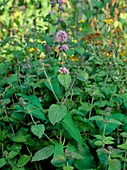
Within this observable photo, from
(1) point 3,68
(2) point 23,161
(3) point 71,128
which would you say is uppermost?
(1) point 3,68

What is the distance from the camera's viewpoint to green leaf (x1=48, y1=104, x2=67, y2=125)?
1.59m

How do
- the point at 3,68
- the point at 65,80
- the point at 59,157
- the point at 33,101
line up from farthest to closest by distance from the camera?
the point at 3,68 → the point at 33,101 → the point at 65,80 → the point at 59,157

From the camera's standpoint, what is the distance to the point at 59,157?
5.03ft

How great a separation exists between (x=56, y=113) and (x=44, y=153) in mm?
182

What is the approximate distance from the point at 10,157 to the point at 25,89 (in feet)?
1.60

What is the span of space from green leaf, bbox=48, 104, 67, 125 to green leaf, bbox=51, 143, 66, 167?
138mm

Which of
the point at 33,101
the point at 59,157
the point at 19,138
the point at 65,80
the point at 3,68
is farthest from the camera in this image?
the point at 3,68

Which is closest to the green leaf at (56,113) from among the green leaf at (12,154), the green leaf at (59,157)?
the green leaf at (59,157)

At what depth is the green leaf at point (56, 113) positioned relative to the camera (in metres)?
1.59

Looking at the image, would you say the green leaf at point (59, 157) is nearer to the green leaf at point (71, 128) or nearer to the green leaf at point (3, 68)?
the green leaf at point (71, 128)

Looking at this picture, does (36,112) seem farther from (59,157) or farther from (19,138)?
(59,157)

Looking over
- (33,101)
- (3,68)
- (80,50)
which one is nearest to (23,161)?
(33,101)

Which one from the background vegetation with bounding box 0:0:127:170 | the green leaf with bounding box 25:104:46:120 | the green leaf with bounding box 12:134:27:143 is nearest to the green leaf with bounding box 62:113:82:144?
the background vegetation with bounding box 0:0:127:170

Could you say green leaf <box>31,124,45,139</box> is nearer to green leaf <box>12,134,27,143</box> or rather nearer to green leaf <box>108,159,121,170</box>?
green leaf <box>12,134,27,143</box>
